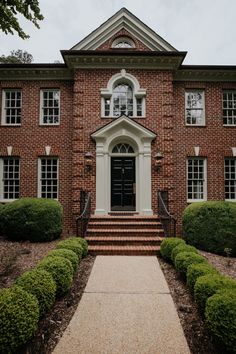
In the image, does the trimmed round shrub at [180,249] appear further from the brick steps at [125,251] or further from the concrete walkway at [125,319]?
the brick steps at [125,251]

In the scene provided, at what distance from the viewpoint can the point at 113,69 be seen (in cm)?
1123

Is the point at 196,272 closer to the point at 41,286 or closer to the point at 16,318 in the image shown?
the point at 41,286

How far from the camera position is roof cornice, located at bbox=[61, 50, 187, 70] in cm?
1076

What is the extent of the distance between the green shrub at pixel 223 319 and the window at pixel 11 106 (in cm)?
1144

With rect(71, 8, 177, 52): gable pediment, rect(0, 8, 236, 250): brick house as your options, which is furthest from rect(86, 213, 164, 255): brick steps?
rect(71, 8, 177, 52): gable pediment

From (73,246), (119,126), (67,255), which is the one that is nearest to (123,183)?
(119,126)

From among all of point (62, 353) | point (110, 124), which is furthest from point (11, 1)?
point (62, 353)

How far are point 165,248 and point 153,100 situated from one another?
6.80 metres

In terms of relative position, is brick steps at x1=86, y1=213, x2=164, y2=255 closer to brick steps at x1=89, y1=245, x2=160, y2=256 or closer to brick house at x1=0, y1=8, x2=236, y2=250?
brick steps at x1=89, y1=245, x2=160, y2=256

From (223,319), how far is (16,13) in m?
7.37

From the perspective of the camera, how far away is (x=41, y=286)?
3.96 meters

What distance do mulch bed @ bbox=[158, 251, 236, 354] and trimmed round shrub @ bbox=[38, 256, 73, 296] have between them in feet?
6.92

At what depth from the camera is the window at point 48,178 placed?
11688mm

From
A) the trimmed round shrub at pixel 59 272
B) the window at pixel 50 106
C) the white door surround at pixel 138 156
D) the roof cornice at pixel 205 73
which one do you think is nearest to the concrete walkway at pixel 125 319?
the trimmed round shrub at pixel 59 272
